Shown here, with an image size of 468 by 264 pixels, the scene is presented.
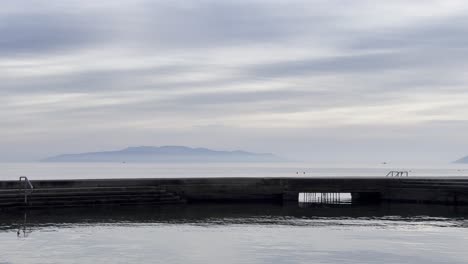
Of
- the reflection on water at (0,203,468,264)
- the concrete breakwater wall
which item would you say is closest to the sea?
the reflection on water at (0,203,468,264)

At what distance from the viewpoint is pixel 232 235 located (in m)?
29.0

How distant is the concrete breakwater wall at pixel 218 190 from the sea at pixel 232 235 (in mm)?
1687

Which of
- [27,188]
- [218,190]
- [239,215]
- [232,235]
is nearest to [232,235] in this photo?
[232,235]

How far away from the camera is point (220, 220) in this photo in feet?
116

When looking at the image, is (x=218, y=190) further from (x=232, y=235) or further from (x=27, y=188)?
(x=232, y=235)

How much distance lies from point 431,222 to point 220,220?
10.7m

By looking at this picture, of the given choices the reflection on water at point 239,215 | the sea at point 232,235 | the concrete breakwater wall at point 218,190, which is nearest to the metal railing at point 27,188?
the concrete breakwater wall at point 218,190

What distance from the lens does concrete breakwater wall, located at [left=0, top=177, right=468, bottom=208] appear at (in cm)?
4169

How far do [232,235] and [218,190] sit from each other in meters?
18.4

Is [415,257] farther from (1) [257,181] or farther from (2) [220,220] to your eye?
(1) [257,181]

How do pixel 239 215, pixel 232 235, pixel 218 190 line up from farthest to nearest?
pixel 218 190 → pixel 239 215 → pixel 232 235

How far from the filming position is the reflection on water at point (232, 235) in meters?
23.3

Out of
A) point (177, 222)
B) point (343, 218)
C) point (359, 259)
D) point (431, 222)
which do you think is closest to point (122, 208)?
point (177, 222)

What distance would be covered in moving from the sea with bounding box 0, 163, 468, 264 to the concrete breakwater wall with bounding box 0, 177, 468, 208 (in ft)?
5.54
